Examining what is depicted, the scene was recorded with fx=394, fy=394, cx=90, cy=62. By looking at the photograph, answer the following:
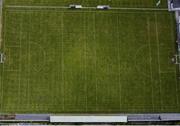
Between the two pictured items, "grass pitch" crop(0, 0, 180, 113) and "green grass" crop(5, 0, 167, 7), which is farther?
"green grass" crop(5, 0, 167, 7)

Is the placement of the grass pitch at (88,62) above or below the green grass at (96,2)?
below

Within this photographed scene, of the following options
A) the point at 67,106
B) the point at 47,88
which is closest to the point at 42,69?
the point at 47,88

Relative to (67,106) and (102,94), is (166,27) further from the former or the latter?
(67,106)

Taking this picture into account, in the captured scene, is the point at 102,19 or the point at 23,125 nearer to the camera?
the point at 23,125

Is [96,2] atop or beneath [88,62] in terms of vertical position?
atop

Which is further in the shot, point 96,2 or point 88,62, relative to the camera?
point 96,2

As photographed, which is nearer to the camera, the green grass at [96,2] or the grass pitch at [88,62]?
the grass pitch at [88,62]

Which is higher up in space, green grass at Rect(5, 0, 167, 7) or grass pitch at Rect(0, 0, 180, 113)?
green grass at Rect(5, 0, 167, 7)

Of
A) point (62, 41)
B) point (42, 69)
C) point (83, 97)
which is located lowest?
point (83, 97)
